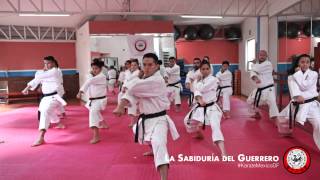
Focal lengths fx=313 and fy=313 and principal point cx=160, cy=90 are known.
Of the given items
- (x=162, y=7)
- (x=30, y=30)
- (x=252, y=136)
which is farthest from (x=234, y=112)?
(x=30, y=30)

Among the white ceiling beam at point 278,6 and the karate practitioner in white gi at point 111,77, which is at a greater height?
the white ceiling beam at point 278,6

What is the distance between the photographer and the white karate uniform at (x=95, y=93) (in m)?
4.74

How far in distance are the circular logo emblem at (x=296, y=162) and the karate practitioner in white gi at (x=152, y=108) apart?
136 centimetres

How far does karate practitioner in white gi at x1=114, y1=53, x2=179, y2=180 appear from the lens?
286 centimetres

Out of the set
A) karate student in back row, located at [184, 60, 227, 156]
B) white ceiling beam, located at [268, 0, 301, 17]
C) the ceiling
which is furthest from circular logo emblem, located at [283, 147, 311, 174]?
the ceiling

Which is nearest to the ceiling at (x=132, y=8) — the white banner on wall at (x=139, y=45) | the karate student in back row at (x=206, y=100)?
the white banner on wall at (x=139, y=45)

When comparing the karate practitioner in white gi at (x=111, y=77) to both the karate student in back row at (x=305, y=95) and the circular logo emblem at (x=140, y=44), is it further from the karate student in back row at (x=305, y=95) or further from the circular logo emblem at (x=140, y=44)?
the karate student in back row at (x=305, y=95)

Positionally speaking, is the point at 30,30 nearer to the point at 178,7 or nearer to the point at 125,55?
the point at 125,55

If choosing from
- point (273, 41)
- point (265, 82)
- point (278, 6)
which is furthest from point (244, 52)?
point (265, 82)

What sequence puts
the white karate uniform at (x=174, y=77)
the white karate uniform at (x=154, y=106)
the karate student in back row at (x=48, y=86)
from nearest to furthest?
the white karate uniform at (x=154, y=106) → the karate student in back row at (x=48, y=86) → the white karate uniform at (x=174, y=77)

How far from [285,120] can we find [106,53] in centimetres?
627

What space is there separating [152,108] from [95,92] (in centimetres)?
205

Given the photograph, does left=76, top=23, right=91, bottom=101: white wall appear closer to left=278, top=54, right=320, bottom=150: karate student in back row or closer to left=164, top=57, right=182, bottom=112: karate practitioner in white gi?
left=164, top=57, right=182, bottom=112: karate practitioner in white gi

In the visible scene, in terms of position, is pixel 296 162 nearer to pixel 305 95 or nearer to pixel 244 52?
pixel 305 95
